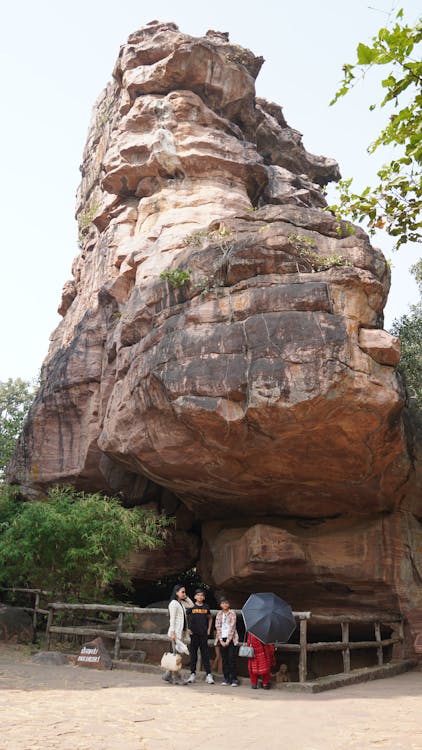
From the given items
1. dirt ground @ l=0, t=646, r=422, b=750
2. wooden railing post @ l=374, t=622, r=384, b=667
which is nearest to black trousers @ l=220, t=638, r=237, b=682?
dirt ground @ l=0, t=646, r=422, b=750

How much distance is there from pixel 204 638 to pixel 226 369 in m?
4.84

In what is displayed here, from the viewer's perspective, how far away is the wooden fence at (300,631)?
1030cm

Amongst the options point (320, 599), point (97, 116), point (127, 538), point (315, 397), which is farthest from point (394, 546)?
point (97, 116)

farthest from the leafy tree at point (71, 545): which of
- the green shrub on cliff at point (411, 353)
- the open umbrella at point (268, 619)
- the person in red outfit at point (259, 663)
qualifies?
the green shrub on cliff at point (411, 353)

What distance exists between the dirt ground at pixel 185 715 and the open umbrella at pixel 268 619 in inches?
30.3

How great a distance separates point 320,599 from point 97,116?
19406mm

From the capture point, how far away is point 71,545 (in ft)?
43.5

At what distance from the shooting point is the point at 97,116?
A: 24.9 m

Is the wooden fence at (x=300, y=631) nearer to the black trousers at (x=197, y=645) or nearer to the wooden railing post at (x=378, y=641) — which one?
the wooden railing post at (x=378, y=641)

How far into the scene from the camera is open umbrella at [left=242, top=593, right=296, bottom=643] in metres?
9.34

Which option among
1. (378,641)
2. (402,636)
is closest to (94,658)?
(378,641)

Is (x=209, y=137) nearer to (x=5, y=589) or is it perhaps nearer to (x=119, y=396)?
(x=119, y=396)

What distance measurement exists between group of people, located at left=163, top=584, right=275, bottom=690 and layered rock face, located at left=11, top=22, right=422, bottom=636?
366 cm

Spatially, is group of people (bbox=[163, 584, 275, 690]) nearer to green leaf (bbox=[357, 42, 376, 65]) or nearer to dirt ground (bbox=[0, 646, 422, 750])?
dirt ground (bbox=[0, 646, 422, 750])
